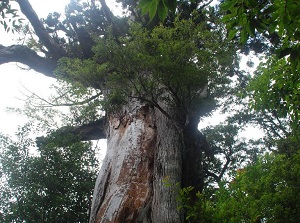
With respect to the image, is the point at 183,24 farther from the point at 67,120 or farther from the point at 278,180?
the point at 67,120

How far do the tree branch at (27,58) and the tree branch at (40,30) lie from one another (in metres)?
0.32

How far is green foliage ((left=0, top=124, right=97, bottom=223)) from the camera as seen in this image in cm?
642

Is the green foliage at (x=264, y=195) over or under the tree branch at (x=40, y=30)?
under

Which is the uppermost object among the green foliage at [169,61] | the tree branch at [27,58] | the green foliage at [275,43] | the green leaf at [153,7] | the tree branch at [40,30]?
the tree branch at [40,30]

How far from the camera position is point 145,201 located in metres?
4.76

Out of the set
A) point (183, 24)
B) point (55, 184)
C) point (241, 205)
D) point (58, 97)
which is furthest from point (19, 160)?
point (241, 205)

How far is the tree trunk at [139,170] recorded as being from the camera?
452cm

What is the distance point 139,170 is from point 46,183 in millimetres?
2637

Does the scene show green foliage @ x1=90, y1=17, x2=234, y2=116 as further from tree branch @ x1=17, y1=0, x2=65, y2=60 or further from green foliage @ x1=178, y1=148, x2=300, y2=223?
tree branch @ x1=17, y1=0, x2=65, y2=60

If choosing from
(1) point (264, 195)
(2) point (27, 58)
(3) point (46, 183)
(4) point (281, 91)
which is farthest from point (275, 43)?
(2) point (27, 58)

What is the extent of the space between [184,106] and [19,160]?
14.3 feet

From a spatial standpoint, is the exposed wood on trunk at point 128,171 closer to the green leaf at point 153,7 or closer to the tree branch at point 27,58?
the tree branch at point 27,58

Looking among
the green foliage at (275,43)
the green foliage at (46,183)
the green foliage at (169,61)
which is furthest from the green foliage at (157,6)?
the green foliage at (46,183)

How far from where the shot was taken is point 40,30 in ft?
28.2
